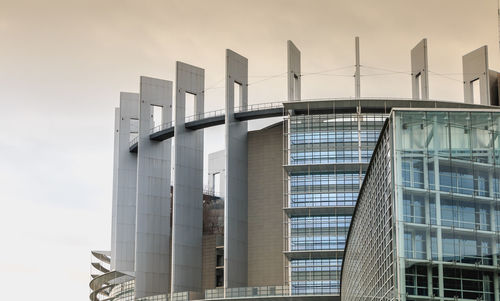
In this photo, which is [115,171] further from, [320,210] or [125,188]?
[320,210]

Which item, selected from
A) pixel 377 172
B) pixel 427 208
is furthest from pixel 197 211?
pixel 427 208

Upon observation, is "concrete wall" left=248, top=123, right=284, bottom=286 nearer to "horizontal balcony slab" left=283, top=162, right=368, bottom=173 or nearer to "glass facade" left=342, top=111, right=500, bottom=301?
"horizontal balcony slab" left=283, top=162, right=368, bottom=173

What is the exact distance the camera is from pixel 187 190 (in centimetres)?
11106

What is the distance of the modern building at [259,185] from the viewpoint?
103688 mm

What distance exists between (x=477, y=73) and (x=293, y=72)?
70.0 ft

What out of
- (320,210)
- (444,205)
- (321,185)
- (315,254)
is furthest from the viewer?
(321,185)

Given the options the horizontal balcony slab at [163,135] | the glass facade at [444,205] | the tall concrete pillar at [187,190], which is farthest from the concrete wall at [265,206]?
the glass facade at [444,205]

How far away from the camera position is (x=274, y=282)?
105750mm

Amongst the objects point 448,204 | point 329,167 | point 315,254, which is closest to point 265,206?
point 315,254

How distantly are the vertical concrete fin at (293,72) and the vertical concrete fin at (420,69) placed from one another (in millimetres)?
12865

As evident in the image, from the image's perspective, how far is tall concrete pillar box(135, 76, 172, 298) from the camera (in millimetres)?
114625

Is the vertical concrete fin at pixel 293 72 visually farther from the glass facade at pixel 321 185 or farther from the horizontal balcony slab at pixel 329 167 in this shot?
the horizontal balcony slab at pixel 329 167

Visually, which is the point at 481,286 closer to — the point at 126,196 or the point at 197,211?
the point at 197,211

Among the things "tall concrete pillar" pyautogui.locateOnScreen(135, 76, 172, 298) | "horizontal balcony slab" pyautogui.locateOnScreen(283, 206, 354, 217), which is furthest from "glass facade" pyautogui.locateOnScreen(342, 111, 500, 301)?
"tall concrete pillar" pyautogui.locateOnScreen(135, 76, 172, 298)
